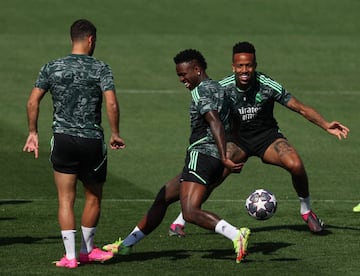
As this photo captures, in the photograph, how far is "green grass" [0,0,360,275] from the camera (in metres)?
14.9

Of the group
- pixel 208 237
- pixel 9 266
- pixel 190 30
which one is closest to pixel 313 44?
pixel 190 30

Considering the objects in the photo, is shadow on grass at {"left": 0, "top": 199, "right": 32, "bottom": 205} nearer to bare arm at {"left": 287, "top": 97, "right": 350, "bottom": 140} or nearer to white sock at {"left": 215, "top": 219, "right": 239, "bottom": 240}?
bare arm at {"left": 287, "top": 97, "right": 350, "bottom": 140}

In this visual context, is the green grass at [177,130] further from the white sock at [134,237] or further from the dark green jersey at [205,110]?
the dark green jersey at [205,110]

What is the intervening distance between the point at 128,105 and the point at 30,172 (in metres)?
8.09

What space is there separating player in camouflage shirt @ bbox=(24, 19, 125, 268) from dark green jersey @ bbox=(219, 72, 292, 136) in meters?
2.68

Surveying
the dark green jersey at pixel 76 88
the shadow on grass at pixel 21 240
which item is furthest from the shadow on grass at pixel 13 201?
the dark green jersey at pixel 76 88

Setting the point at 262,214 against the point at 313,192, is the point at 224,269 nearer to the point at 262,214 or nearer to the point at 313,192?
the point at 262,214

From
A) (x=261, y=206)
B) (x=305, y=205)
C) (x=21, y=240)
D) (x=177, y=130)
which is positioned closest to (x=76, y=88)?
A: (x=21, y=240)

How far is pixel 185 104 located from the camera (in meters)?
29.3

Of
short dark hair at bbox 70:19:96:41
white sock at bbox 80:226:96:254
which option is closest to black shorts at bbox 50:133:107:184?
white sock at bbox 80:226:96:254

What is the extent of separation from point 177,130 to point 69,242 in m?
12.3

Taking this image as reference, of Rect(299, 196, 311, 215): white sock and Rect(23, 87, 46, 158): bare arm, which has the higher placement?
Rect(23, 87, 46, 158): bare arm

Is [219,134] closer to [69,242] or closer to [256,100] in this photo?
[69,242]

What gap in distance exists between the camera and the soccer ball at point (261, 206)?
51.1 ft
